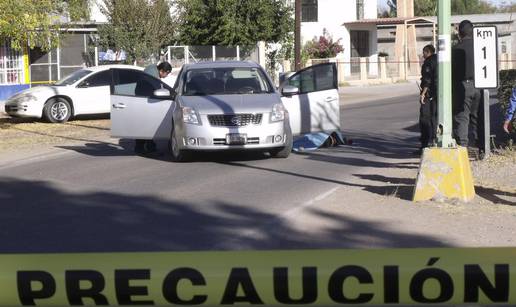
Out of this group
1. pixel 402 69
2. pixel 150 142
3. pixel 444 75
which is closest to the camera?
pixel 444 75

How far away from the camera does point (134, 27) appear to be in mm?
34875

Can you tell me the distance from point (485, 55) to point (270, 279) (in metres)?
9.51

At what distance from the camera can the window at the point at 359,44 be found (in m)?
52.9

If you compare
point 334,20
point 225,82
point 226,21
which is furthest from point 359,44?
point 225,82

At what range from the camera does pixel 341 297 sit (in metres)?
3.13

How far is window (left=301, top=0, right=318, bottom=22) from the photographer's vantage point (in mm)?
50812

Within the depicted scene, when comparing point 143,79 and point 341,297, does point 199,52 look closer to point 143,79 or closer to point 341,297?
point 143,79

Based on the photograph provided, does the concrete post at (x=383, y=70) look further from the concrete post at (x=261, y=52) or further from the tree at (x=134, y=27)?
the tree at (x=134, y=27)

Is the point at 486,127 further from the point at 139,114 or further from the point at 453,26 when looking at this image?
the point at 453,26

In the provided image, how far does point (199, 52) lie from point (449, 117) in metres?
26.3

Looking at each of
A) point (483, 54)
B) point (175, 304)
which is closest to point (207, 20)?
point (483, 54)

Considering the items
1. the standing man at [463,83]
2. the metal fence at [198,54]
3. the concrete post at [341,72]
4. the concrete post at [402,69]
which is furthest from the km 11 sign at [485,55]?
the concrete post at [402,69]

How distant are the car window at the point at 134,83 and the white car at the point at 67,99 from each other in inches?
303

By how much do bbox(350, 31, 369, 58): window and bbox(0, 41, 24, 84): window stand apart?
26248 millimetres
